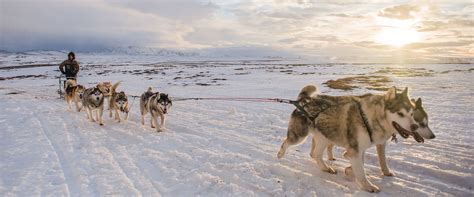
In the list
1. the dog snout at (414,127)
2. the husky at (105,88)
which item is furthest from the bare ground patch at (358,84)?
the dog snout at (414,127)

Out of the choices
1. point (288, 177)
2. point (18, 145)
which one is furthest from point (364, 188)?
point (18, 145)

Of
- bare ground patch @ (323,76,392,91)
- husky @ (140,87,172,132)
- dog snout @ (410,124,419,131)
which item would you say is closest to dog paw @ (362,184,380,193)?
dog snout @ (410,124,419,131)

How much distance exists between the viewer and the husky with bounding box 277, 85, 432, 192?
14.1 ft

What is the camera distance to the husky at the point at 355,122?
430cm

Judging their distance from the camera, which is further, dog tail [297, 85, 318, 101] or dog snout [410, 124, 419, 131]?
dog tail [297, 85, 318, 101]

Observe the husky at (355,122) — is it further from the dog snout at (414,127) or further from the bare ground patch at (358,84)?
the bare ground patch at (358,84)

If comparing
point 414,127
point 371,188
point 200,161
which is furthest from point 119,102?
point 414,127

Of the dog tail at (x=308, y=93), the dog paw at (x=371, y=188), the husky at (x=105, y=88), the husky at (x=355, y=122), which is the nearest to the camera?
the husky at (x=355, y=122)

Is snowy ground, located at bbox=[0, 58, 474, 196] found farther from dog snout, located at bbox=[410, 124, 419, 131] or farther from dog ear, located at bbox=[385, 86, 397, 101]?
dog ear, located at bbox=[385, 86, 397, 101]

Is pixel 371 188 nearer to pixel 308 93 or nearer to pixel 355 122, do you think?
pixel 355 122

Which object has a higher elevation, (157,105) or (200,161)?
(157,105)

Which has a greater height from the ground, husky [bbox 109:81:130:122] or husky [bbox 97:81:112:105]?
husky [bbox 97:81:112:105]

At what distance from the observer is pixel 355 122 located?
4719 millimetres

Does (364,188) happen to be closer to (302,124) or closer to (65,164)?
(302,124)
